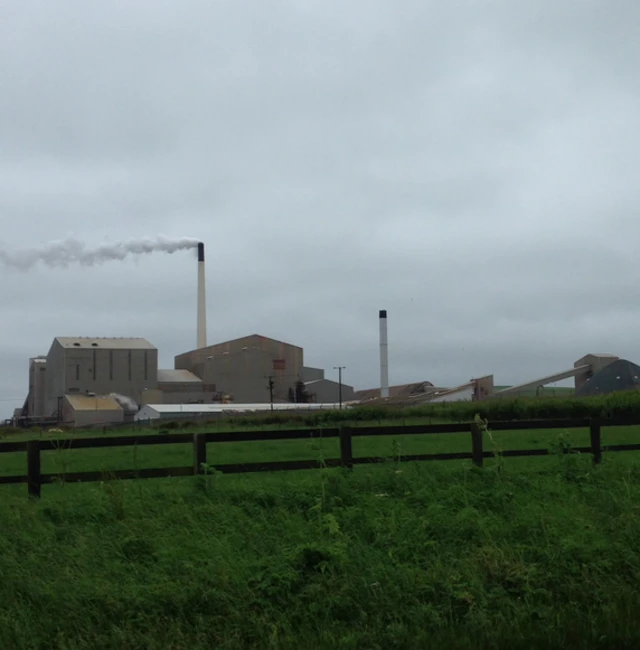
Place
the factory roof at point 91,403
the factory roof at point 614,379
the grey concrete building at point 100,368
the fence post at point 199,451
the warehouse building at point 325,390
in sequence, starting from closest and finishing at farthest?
1. the fence post at point 199,451
2. the factory roof at point 614,379
3. the factory roof at point 91,403
4. the grey concrete building at point 100,368
5. the warehouse building at point 325,390

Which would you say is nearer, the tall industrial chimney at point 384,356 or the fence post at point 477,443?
the fence post at point 477,443

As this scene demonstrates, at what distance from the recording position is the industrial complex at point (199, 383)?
91125mm

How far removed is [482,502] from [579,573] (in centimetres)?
211

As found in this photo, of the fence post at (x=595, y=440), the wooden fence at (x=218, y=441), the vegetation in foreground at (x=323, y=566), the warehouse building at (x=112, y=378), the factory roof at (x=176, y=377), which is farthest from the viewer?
the factory roof at (x=176, y=377)

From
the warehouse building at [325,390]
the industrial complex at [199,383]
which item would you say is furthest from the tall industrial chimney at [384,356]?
the warehouse building at [325,390]

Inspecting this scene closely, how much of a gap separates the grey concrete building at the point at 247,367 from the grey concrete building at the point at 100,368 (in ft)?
22.4

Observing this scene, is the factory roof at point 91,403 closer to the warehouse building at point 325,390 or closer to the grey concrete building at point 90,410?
the grey concrete building at point 90,410

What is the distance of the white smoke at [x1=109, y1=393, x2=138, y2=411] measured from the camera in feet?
316

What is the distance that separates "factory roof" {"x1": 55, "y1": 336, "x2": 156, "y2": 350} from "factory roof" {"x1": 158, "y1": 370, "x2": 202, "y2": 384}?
4288mm

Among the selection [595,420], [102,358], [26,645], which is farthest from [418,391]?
[26,645]

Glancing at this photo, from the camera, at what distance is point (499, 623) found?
5.85 m

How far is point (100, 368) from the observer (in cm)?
9912

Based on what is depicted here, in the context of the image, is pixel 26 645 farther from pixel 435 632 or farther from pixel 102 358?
pixel 102 358

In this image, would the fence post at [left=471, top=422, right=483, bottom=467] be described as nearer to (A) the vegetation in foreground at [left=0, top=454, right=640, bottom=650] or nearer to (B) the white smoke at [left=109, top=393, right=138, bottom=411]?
(A) the vegetation in foreground at [left=0, top=454, right=640, bottom=650]
